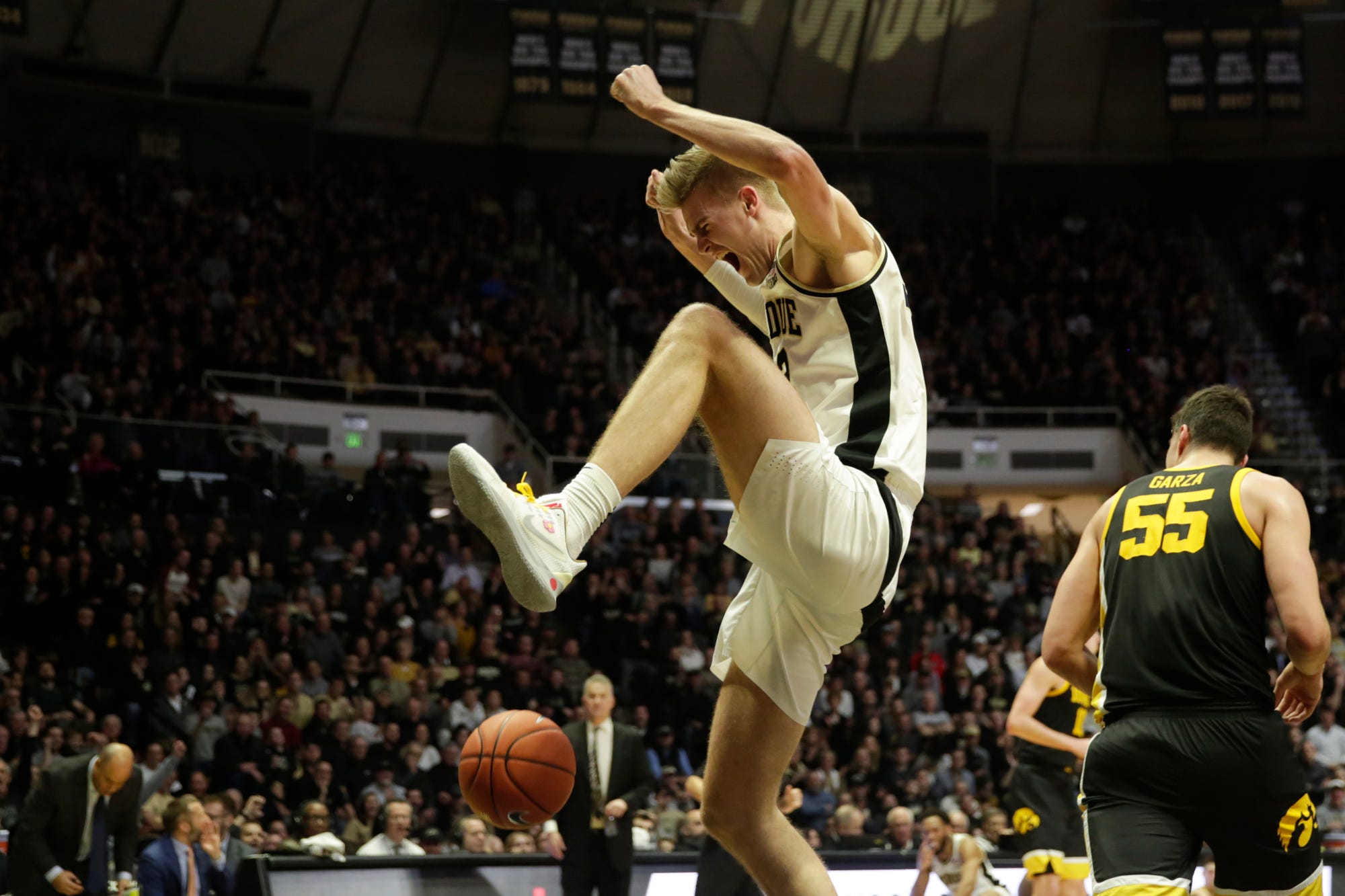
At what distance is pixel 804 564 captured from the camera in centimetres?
419

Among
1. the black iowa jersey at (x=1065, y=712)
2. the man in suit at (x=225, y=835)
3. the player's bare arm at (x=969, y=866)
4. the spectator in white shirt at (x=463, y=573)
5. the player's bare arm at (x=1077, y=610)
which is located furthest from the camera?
the spectator in white shirt at (x=463, y=573)

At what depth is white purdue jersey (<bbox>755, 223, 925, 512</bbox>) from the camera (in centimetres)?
437

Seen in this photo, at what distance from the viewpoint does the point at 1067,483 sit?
86.2 ft

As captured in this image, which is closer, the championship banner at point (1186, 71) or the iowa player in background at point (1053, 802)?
the iowa player in background at point (1053, 802)

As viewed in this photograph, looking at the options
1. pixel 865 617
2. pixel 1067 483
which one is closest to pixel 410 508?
pixel 1067 483

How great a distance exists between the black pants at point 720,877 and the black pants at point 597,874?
24.5 inches

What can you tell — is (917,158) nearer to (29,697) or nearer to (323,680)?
(323,680)

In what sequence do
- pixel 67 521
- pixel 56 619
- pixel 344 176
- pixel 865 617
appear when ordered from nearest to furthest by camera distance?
pixel 865 617
pixel 56 619
pixel 67 521
pixel 344 176

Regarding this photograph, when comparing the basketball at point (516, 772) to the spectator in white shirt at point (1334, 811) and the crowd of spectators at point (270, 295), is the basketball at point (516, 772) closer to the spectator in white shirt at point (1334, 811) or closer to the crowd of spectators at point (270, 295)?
the spectator in white shirt at point (1334, 811)

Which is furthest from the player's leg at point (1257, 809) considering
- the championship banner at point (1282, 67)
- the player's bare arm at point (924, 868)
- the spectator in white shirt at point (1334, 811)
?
the championship banner at point (1282, 67)

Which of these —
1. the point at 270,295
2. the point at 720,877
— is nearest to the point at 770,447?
the point at 720,877

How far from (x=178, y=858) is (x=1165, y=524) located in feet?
23.4

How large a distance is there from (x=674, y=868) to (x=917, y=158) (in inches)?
909

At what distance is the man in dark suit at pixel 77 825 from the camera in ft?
30.2
